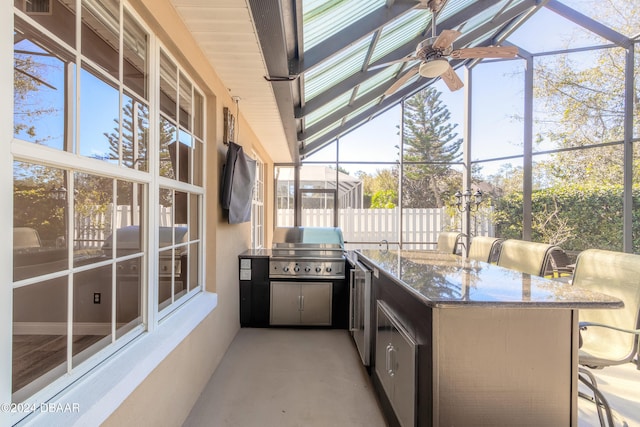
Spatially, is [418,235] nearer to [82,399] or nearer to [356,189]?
[356,189]

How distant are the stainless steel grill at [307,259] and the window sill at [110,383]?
1.70 metres

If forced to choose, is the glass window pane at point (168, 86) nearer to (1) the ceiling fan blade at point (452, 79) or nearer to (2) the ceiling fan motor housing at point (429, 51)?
(2) the ceiling fan motor housing at point (429, 51)

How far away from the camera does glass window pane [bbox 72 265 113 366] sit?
133 cm

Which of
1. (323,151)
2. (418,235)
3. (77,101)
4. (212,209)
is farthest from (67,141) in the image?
(418,235)

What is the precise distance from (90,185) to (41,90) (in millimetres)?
589

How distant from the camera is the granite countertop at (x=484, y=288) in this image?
48.1 inches

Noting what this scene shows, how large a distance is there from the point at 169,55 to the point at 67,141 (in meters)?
1.01

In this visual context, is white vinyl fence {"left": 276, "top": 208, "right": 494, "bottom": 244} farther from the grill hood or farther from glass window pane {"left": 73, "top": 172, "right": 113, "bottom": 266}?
glass window pane {"left": 73, "top": 172, "right": 113, "bottom": 266}

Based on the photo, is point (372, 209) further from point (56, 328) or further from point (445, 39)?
point (56, 328)

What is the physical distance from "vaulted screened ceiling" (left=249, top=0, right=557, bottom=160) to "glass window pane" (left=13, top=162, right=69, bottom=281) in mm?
1296

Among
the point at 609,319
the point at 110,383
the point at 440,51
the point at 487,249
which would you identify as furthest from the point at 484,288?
the point at 487,249

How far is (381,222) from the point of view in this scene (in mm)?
7039

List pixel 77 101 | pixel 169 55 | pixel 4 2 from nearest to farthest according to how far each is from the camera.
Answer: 1. pixel 4 2
2. pixel 77 101
3. pixel 169 55

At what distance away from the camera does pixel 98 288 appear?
2.36 meters
